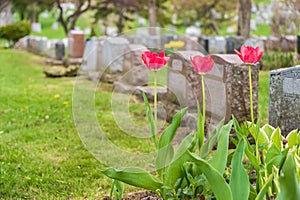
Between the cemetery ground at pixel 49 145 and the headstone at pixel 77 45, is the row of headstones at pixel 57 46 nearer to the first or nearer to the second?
the headstone at pixel 77 45

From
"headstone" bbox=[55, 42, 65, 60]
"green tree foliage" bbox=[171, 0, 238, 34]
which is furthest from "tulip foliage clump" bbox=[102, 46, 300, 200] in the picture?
"green tree foliage" bbox=[171, 0, 238, 34]

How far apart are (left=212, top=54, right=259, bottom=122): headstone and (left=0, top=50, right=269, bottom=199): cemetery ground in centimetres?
50

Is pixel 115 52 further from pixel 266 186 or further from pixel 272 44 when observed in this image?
pixel 266 186

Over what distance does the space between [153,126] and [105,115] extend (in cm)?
388

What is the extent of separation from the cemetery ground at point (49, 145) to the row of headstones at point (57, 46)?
433 centimetres

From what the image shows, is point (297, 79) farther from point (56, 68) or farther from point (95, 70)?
point (56, 68)

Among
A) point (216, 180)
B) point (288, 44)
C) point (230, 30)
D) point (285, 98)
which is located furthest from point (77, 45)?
point (230, 30)

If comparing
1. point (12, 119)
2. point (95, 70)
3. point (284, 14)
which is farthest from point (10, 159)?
point (284, 14)

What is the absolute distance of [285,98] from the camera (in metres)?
3.81

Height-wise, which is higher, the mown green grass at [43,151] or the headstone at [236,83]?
the headstone at [236,83]

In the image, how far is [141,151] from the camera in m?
4.83

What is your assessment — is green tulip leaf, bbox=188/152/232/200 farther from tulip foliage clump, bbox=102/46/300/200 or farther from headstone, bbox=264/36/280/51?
headstone, bbox=264/36/280/51

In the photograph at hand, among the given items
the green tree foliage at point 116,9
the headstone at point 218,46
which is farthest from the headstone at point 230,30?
the headstone at point 218,46

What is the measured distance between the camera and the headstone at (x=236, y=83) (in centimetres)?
464
